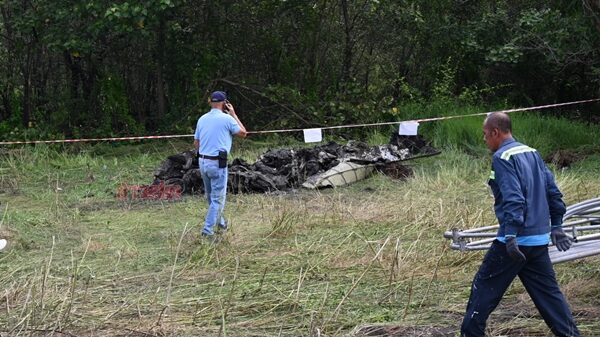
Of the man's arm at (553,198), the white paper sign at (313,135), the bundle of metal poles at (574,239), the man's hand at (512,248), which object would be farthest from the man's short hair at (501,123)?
the white paper sign at (313,135)

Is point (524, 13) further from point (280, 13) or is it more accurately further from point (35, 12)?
point (35, 12)

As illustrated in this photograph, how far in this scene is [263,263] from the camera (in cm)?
650

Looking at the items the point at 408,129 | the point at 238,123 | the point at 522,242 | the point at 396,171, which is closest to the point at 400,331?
the point at 522,242

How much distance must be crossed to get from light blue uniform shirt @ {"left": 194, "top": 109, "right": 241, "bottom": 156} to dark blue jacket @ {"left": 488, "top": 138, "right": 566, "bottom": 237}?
394 cm

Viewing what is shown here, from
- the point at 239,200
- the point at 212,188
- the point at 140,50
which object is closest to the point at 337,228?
the point at 212,188

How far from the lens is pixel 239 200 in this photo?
383 inches

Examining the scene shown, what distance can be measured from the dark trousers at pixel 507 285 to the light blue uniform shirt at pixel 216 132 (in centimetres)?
397

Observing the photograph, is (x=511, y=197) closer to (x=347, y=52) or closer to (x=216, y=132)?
(x=216, y=132)

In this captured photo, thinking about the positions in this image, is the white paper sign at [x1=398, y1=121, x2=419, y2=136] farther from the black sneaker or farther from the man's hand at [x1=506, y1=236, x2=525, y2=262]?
the man's hand at [x1=506, y1=236, x2=525, y2=262]

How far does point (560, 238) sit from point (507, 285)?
464 mm

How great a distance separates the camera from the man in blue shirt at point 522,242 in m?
4.20

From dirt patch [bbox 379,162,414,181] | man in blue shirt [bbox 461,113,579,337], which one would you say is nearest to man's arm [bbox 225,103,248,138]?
dirt patch [bbox 379,162,414,181]

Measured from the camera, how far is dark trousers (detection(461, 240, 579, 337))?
428 cm

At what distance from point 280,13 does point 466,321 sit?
14543mm
